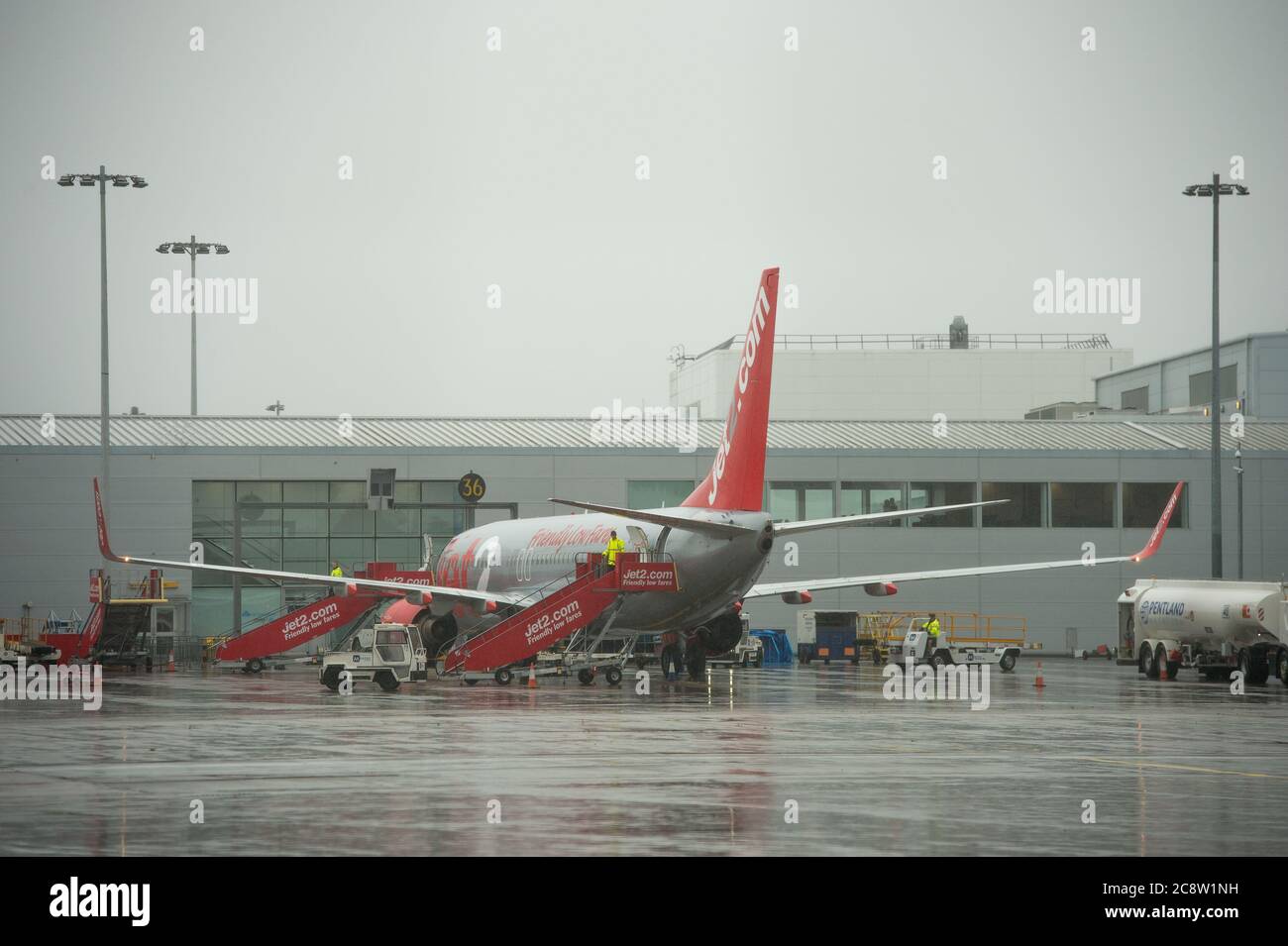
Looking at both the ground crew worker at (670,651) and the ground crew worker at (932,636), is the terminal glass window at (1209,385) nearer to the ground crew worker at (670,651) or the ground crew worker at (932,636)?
the ground crew worker at (932,636)

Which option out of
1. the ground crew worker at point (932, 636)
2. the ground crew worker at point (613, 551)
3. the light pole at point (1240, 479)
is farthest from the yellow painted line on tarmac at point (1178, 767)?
the light pole at point (1240, 479)

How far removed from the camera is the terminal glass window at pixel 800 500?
217 ft

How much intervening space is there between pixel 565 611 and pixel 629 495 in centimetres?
2574

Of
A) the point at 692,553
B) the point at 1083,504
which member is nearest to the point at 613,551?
the point at 692,553

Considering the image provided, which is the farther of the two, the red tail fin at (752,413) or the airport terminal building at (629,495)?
the airport terminal building at (629,495)

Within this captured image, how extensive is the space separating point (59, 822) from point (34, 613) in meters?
49.6

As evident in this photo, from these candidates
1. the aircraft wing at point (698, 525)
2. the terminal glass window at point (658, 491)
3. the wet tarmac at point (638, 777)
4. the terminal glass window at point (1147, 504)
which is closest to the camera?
the wet tarmac at point (638, 777)

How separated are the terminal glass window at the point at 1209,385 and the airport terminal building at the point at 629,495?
40.3 ft

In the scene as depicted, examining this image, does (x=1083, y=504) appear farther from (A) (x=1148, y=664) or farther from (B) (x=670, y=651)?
(B) (x=670, y=651)

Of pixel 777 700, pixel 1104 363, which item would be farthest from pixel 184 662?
pixel 1104 363

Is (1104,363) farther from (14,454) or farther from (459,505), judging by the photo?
(14,454)

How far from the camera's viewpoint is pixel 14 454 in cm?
6153

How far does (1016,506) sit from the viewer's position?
66.8 metres

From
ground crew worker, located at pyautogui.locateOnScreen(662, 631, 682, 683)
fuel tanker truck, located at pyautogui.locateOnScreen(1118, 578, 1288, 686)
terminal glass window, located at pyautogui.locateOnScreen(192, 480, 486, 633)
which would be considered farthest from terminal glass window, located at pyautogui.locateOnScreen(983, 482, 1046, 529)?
ground crew worker, located at pyautogui.locateOnScreen(662, 631, 682, 683)
